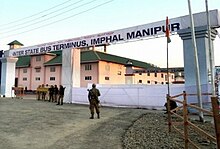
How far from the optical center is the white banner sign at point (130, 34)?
13.1 metres

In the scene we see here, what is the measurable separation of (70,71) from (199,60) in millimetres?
11990

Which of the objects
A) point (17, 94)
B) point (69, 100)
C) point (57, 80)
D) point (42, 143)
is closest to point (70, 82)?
point (69, 100)

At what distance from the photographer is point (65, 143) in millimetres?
6457

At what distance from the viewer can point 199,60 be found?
1300 centimetres

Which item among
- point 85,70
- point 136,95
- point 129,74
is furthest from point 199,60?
point 129,74

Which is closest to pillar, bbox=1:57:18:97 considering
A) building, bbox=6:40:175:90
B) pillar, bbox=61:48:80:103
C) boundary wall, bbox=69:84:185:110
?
pillar, bbox=61:48:80:103

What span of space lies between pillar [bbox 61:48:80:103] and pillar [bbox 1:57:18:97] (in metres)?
9.78

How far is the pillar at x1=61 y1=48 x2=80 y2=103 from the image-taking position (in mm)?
21062

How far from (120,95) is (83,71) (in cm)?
1944

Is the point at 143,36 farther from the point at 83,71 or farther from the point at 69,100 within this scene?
the point at 83,71

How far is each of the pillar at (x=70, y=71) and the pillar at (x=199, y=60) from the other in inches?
417

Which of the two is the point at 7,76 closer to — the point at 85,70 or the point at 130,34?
the point at 85,70

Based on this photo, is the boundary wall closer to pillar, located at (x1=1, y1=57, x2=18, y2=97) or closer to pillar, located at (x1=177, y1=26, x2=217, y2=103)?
pillar, located at (x1=177, y1=26, x2=217, y2=103)

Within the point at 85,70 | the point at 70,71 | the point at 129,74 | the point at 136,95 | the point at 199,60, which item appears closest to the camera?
the point at 199,60
